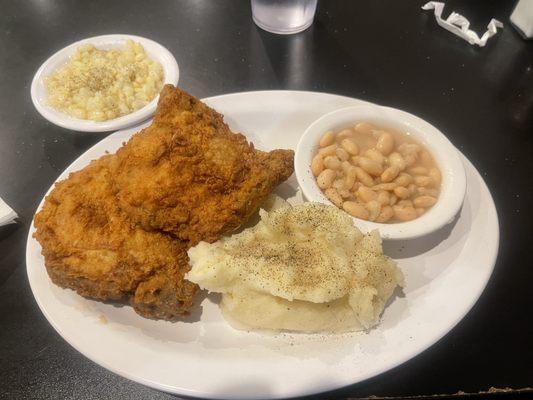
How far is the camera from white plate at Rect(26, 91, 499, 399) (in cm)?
177

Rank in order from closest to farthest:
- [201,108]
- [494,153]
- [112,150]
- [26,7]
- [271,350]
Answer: [271,350], [201,108], [112,150], [494,153], [26,7]

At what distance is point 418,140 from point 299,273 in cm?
109

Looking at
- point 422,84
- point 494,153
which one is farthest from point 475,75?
point 494,153

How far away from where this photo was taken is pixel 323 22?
12.3 ft

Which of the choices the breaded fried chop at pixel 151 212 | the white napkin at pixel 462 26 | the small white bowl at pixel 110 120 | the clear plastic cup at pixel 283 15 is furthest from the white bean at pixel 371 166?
the white napkin at pixel 462 26

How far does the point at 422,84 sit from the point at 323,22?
1033 mm

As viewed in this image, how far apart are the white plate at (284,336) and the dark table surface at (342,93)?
0.82 ft

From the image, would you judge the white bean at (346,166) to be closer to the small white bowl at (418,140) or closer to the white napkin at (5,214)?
the small white bowl at (418,140)

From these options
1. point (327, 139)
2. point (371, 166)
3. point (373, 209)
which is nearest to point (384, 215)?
point (373, 209)

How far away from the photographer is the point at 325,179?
7.27 ft

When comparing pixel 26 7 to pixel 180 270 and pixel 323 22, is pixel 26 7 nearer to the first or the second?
pixel 323 22

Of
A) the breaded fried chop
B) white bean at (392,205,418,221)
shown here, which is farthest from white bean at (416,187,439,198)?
the breaded fried chop

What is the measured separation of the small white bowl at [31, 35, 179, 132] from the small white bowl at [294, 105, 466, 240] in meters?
1.04

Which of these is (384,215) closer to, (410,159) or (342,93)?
(410,159)
